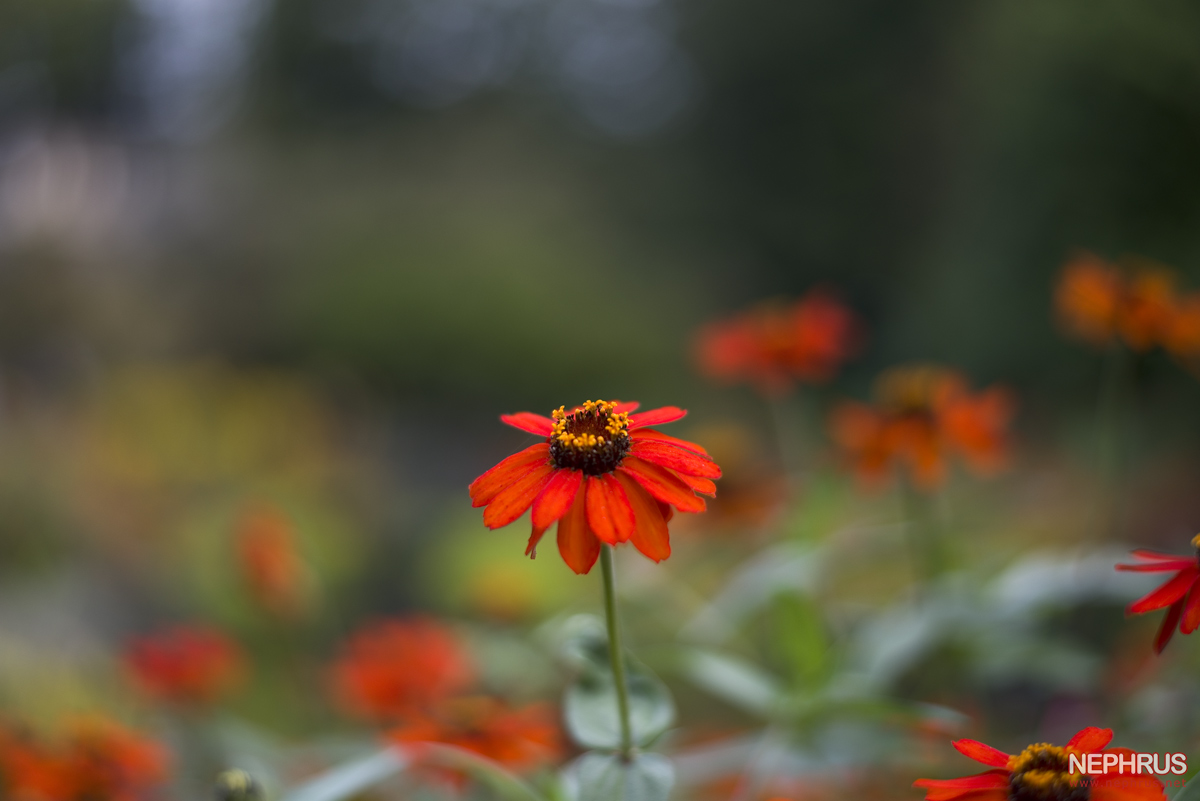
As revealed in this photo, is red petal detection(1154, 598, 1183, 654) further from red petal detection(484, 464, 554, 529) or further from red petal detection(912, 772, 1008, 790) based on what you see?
red petal detection(484, 464, 554, 529)

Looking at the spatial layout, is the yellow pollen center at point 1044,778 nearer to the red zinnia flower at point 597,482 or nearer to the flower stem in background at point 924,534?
the red zinnia flower at point 597,482

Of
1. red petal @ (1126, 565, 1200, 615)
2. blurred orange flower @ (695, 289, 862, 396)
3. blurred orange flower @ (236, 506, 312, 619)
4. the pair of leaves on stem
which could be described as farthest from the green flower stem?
blurred orange flower @ (236, 506, 312, 619)

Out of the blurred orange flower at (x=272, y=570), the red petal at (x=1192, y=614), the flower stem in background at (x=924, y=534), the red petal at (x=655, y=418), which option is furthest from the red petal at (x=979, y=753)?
the blurred orange flower at (x=272, y=570)

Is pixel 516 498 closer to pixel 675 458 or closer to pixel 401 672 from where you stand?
pixel 675 458

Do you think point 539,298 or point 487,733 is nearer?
point 487,733

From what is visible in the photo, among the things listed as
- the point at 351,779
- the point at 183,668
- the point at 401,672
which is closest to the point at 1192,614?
the point at 351,779
